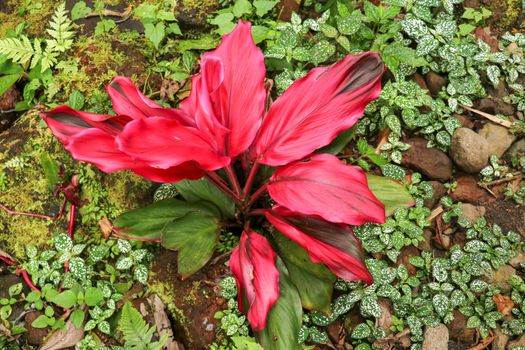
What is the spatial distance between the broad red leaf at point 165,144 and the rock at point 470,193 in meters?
1.39

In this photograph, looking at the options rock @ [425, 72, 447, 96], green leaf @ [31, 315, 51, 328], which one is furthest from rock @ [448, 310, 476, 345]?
green leaf @ [31, 315, 51, 328]

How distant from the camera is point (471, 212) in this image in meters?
2.41

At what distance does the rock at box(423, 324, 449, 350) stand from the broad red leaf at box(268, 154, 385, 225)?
86 centimetres

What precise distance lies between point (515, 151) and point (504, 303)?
85 centimetres

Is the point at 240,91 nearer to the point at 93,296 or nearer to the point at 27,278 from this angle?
the point at 93,296

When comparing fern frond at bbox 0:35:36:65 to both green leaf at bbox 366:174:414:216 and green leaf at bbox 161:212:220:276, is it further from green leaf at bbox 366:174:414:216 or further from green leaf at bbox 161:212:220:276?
green leaf at bbox 366:174:414:216

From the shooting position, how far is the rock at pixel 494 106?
2.61m

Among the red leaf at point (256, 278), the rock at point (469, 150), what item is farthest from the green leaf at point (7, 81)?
the rock at point (469, 150)

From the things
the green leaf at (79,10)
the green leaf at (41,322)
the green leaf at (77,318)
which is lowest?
the green leaf at (41,322)

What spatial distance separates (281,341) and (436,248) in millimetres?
994

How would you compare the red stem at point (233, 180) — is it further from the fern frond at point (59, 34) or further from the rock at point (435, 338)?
the fern frond at point (59, 34)

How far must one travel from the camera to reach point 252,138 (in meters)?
1.81

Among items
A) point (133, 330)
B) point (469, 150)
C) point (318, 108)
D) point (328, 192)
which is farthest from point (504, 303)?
point (133, 330)

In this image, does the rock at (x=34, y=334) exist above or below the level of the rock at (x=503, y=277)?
above
